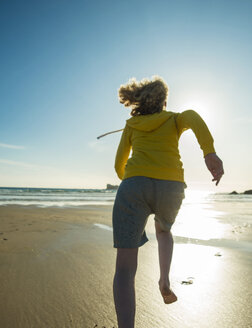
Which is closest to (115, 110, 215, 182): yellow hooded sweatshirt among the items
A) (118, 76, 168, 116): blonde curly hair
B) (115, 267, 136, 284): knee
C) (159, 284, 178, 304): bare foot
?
(118, 76, 168, 116): blonde curly hair

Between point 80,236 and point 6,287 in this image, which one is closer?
point 6,287

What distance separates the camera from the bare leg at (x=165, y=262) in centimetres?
190

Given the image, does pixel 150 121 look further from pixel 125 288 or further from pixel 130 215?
pixel 125 288

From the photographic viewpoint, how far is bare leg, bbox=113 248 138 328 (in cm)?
159

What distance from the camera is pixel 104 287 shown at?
9.03 feet

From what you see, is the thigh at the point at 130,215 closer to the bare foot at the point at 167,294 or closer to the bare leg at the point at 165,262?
the bare leg at the point at 165,262

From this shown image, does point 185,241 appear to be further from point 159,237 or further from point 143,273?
point 159,237

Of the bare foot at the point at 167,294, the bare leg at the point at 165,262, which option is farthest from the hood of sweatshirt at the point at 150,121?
the bare foot at the point at 167,294

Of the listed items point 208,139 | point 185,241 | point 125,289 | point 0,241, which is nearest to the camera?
point 125,289

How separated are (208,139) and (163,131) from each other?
0.32 metres

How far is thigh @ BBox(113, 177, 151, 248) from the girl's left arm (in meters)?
0.43

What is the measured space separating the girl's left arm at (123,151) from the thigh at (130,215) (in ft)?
1.43

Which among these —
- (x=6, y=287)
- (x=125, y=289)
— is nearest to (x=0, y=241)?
(x=6, y=287)

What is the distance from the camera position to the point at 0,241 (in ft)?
15.6
